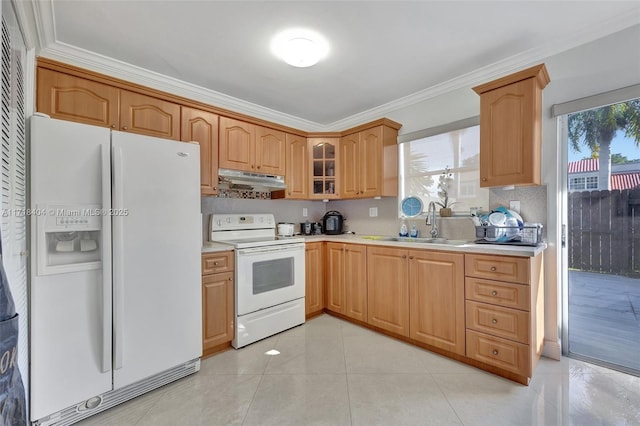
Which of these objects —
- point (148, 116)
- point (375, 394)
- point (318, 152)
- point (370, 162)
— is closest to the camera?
point (375, 394)

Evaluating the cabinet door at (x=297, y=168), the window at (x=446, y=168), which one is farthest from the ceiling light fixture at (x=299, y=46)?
the window at (x=446, y=168)

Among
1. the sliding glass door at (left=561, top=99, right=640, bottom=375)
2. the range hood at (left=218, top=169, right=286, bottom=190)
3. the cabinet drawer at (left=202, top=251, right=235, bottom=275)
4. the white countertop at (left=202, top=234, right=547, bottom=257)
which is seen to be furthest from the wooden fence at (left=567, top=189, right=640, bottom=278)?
the cabinet drawer at (left=202, top=251, right=235, bottom=275)

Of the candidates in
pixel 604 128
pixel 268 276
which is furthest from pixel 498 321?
pixel 268 276

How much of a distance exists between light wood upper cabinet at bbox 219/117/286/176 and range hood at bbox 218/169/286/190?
0.16 ft

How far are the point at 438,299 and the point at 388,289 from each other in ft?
1.54

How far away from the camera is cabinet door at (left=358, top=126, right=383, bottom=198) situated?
9.95ft

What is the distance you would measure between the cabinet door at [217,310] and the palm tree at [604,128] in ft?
9.95

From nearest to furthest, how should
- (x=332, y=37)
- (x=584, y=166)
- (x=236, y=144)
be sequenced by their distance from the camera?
1. (x=332, y=37)
2. (x=584, y=166)
3. (x=236, y=144)

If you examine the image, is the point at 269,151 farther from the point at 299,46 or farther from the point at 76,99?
the point at 76,99

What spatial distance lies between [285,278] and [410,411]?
1.53m

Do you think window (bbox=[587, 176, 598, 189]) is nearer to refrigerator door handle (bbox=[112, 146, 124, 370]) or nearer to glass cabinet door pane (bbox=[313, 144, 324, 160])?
glass cabinet door pane (bbox=[313, 144, 324, 160])

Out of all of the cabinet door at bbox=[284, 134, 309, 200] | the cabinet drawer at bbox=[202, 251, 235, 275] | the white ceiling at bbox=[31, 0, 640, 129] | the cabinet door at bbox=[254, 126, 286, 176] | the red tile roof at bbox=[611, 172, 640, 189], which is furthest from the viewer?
the cabinet door at bbox=[284, 134, 309, 200]

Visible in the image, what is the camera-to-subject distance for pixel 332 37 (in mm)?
2020

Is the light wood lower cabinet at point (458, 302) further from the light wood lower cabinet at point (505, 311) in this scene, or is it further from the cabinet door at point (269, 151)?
the cabinet door at point (269, 151)
